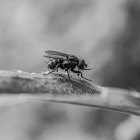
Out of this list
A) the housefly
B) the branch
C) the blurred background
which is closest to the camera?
the branch

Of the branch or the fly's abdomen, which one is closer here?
the branch

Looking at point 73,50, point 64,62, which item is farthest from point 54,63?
point 73,50

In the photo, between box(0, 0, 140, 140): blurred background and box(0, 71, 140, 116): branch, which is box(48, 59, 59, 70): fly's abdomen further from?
box(0, 71, 140, 116): branch

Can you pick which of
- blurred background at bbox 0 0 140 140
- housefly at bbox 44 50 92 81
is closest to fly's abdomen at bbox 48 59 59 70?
housefly at bbox 44 50 92 81

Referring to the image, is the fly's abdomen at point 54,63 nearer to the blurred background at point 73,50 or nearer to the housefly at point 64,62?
the housefly at point 64,62

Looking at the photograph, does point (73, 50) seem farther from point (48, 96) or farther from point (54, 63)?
point (48, 96)

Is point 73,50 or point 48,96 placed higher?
point 73,50

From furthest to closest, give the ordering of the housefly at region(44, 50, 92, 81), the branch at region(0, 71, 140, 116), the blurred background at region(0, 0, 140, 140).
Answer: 1. the blurred background at region(0, 0, 140, 140)
2. the housefly at region(44, 50, 92, 81)
3. the branch at region(0, 71, 140, 116)

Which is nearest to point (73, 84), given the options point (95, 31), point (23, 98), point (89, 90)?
point (89, 90)

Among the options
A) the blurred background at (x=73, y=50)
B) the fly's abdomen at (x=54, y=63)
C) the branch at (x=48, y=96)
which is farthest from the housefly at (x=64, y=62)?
the branch at (x=48, y=96)
